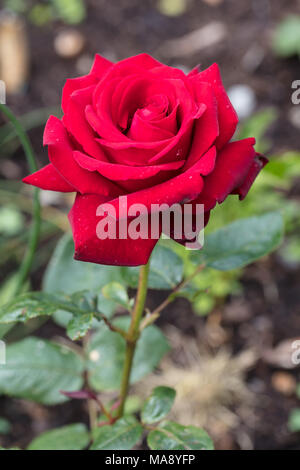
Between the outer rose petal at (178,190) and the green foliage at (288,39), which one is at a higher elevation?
the outer rose petal at (178,190)

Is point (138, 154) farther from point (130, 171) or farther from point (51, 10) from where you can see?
point (51, 10)

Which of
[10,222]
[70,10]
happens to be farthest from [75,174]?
[70,10]

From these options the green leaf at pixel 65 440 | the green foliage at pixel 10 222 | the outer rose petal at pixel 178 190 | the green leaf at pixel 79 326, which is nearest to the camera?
the outer rose petal at pixel 178 190

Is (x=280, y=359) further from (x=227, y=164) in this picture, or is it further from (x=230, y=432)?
(x=227, y=164)

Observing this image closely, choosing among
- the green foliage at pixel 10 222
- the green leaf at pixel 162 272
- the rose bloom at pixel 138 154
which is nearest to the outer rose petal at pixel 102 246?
the rose bloom at pixel 138 154

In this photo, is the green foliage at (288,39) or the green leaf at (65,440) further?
the green foliage at (288,39)

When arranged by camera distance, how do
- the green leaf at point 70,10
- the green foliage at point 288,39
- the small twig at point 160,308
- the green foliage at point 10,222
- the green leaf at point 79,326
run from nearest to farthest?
1. the green leaf at point 79,326
2. the small twig at point 160,308
3. the green foliage at point 10,222
4. the green foliage at point 288,39
5. the green leaf at point 70,10

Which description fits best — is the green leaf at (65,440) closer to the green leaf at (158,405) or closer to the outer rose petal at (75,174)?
the green leaf at (158,405)

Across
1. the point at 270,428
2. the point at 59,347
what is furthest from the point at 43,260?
the point at 270,428
